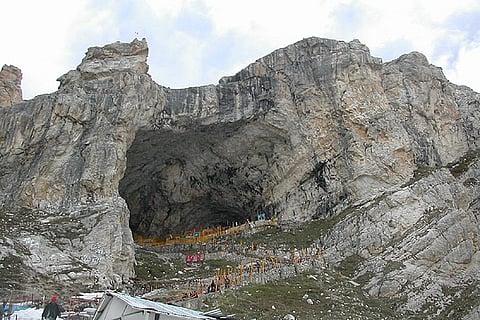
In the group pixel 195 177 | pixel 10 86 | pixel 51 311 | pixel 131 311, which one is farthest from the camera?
pixel 10 86

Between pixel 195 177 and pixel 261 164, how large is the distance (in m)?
6.48

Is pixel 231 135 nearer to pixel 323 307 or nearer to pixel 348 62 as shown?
pixel 348 62

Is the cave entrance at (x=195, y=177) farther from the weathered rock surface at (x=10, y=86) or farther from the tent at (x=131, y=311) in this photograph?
the tent at (x=131, y=311)

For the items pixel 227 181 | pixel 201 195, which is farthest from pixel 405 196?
pixel 201 195

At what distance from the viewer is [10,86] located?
56.5m

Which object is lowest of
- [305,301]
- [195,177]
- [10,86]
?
[305,301]

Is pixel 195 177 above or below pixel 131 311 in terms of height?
above

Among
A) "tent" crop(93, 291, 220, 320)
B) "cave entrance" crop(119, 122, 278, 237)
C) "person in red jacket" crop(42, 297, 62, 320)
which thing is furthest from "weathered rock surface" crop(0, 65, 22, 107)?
"tent" crop(93, 291, 220, 320)

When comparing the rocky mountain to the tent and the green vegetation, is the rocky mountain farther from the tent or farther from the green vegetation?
the tent

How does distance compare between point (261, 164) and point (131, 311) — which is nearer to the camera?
point (131, 311)

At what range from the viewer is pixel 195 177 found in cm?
4578

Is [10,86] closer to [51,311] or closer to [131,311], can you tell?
[51,311]

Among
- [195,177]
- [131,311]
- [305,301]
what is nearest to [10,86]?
[195,177]

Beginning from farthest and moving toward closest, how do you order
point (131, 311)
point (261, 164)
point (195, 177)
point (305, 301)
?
point (195, 177) → point (261, 164) → point (305, 301) → point (131, 311)
